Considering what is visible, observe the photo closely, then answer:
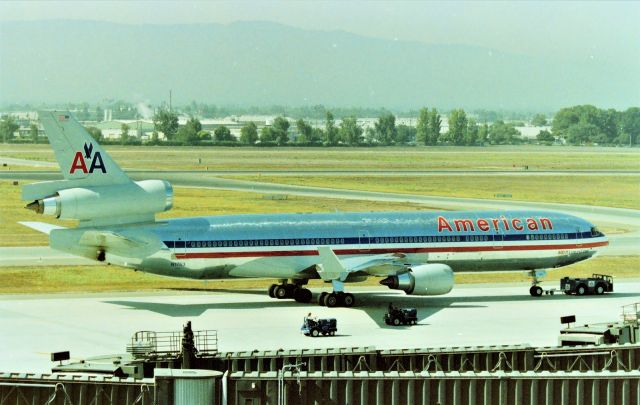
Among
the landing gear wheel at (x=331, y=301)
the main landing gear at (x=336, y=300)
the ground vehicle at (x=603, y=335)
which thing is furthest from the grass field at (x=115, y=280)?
the ground vehicle at (x=603, y=335)

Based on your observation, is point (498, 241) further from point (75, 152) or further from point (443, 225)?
point (75, 152)

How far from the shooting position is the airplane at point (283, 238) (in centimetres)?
6656

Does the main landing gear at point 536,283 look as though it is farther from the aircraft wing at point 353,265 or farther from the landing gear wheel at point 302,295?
the landing gear wheel at point 302,295

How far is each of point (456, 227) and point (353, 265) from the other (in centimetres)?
816

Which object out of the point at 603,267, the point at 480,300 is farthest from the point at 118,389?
the point at 603,267

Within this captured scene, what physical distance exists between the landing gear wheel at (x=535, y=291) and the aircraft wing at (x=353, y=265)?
9.98 metres

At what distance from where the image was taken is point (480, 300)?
7438 centimetres

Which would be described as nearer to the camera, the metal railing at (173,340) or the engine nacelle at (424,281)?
the metal railing at (173,340)

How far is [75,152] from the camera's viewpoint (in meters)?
66.8

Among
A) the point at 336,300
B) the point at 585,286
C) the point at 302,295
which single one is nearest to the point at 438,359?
the point at 336,300

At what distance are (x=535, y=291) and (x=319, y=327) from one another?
21714mm

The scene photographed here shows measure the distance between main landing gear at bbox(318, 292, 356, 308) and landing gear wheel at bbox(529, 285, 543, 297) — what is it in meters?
13.1

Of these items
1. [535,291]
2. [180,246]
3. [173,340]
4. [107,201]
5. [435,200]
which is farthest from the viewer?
[435,200]

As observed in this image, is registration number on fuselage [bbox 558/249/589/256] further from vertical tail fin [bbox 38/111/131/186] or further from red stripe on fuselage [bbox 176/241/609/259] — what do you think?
vertical tail fin [bbox 38/111/131/186]
